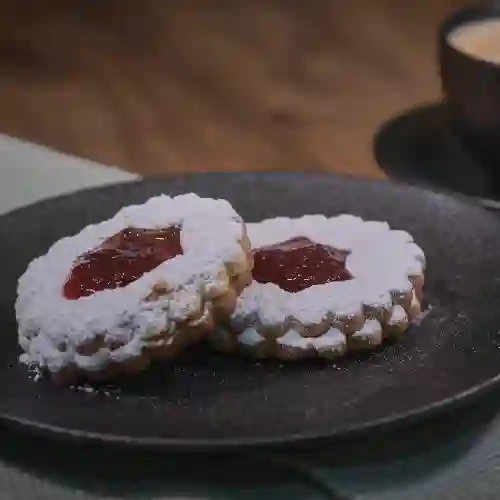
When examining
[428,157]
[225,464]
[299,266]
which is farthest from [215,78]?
[225,464]

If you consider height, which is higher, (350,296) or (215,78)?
(350,296)

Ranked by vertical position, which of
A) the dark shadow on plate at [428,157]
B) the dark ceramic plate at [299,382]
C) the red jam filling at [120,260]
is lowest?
the dark shadow on plate at [428,157]

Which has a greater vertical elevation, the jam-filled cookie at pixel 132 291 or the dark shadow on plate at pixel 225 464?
the jam-filled cookie at pixel 132 291

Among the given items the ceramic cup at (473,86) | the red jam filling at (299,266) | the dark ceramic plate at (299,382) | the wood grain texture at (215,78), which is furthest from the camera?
the wood grain texture at (215,78)

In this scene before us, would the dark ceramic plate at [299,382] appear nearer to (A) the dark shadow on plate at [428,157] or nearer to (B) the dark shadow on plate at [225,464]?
(B) the dark shadow on plate at [225,464]

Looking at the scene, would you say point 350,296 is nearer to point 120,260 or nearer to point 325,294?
point 325,294

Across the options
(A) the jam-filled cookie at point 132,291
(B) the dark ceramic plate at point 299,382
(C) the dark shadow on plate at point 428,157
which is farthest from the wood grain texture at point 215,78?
(A) the jam-filled cookie at point 132,291
